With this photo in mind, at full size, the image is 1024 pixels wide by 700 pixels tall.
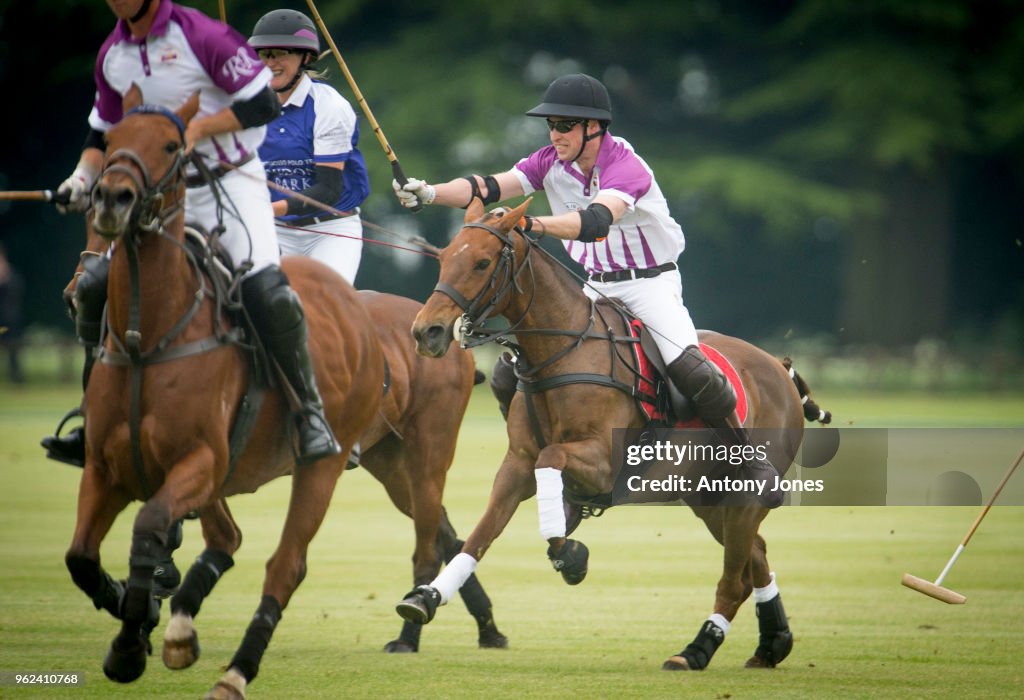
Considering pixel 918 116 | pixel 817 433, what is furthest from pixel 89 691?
pixel 918 116

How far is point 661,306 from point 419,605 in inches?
81.3

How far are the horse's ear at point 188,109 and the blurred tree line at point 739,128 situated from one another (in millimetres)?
24943

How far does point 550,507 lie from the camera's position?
665 cm

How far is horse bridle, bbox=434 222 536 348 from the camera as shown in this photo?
6676 millimetres

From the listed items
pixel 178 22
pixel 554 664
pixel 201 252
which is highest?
pixel 178 22

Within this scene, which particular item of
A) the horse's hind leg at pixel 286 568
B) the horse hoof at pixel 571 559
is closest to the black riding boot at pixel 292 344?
the horse's hind leg at pixel 286 568

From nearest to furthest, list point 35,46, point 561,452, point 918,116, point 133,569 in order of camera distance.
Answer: point 133,569, point 561,452, point 918,116, point 35,46

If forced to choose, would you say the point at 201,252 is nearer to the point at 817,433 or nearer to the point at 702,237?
the point at 817,433

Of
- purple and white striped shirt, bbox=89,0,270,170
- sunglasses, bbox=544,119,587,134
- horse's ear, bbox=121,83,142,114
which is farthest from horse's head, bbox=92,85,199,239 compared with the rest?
sunglasses, bbox=544,119,587,134

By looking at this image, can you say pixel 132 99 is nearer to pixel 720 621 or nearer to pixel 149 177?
pixel 149 177

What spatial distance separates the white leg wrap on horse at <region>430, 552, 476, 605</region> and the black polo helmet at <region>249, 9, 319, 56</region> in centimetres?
267

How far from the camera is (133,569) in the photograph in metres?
5.24

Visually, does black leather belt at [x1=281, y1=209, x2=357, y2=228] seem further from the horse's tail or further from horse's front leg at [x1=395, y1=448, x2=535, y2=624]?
the horse's tail

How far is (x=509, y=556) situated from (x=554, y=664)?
4.15 m
